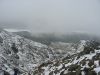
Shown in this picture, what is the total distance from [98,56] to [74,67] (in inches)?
248

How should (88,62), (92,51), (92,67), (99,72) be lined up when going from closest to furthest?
(99,72), (92,67), (88,62), (92,51)

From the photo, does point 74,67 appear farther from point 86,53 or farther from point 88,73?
point 86,53

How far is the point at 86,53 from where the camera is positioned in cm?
7388

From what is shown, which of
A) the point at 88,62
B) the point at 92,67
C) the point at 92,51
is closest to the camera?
the point at 92,67

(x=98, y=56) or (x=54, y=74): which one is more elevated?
(x=98, y=56)

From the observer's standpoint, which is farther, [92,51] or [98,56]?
[92,51]

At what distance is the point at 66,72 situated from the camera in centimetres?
5888

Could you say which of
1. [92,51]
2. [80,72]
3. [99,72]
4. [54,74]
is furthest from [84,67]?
[92,51]

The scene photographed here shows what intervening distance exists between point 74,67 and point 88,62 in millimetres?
3853

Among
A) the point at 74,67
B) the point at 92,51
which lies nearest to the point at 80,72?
the point at 74,67

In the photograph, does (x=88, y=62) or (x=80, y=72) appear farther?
(x=88, y=62)

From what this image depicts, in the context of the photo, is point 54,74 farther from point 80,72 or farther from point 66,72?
point 80,72

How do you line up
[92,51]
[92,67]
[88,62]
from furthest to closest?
[92,51]
[88,62]
[92,67]

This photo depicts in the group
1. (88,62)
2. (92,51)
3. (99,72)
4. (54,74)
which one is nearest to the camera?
(99,72)
